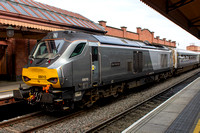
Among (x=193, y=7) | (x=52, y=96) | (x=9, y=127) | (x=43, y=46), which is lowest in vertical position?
(x=9, y=127)

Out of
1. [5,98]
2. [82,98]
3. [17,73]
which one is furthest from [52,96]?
[17,73]

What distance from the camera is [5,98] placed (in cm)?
827

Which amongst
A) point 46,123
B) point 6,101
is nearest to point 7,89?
point 6,101

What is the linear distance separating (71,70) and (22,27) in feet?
20.4

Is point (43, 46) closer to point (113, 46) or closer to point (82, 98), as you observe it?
point (82, 98)

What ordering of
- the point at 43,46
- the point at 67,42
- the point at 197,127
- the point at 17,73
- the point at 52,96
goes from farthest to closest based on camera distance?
the point at 17,73 < the point at 43,46 < the point at 67,42 < the point at 52,96 < the point at 197,127

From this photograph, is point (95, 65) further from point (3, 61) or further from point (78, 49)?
point (3, 61)

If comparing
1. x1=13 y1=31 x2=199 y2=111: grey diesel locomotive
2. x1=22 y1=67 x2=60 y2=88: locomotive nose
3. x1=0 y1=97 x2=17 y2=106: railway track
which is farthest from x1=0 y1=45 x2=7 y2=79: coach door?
x1=22 y1=67 x2=60 y2=88: locomotive nose

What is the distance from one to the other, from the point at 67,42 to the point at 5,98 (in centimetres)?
404

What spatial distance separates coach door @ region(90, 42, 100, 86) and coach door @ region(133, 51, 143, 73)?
12.0 feet

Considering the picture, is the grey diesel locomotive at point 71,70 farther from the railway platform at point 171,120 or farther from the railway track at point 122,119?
the railway platform at point 171,120

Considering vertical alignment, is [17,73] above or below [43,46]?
below

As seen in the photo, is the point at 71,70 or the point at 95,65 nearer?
the point at 71,70

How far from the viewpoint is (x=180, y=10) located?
8.75 m
